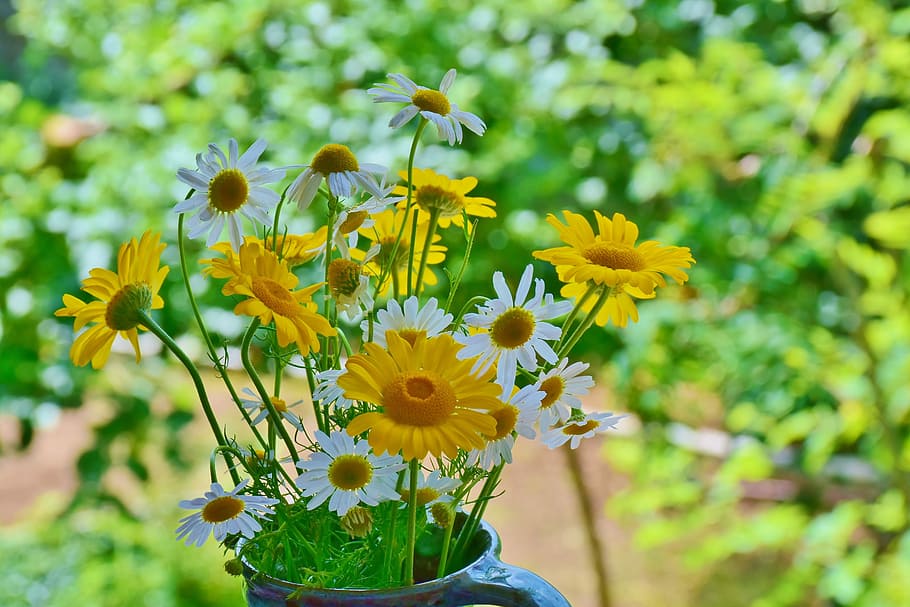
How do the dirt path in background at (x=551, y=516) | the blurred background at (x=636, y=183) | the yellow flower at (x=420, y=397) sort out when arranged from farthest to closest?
1. the dirt path in background at (x=551, y=516)
2. the blurred background at (x=636, y=183)
3. the yellow flower at (x=420, y=397)

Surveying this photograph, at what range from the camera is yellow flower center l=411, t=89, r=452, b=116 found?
15.3 inches

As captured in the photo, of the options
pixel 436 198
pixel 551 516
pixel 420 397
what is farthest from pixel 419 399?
pixel 551 516

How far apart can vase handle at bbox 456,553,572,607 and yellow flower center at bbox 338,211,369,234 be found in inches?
5.6

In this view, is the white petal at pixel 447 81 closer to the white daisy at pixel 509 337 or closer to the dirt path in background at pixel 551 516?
the white daisy at pixel 509 337

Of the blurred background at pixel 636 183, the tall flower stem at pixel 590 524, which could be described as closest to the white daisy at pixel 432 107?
the blurred background at pixel 636 183

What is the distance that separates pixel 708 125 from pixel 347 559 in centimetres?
87

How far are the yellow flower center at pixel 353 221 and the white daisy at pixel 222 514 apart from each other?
0.35 feet

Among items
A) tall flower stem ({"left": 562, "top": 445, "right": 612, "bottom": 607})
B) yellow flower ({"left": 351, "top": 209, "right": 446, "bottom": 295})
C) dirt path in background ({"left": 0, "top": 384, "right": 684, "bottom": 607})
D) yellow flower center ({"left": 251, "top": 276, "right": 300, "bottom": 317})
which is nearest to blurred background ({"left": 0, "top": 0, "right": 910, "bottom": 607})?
tall flower stem ({"left": 562, "top": 445, "right": 612, "bottom": 607})

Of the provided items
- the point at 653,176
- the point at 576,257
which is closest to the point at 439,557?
the point at 576,257

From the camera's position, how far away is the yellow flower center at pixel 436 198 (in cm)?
40

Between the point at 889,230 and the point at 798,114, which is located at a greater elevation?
the point at 798,114

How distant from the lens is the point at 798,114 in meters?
1.15

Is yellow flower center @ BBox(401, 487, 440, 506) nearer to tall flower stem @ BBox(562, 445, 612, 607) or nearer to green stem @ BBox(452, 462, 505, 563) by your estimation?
green stem @ BBox(452, 462, 505, 563)

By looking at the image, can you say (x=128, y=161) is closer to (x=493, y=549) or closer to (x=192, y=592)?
(x=192, y=592)
